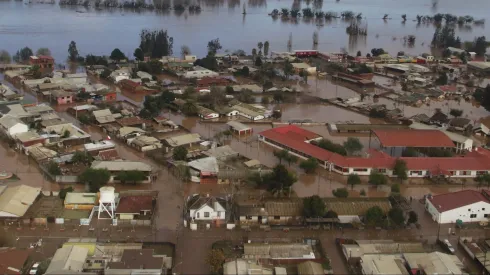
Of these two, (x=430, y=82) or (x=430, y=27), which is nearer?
(x=430, y=82)

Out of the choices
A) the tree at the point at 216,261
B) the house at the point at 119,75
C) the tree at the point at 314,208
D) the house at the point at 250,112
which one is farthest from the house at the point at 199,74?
the tree at the point at 216,261

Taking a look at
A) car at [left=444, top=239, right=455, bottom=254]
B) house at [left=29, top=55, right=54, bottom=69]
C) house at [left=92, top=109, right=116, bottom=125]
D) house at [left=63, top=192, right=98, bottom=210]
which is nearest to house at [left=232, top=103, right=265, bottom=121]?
house at [left=92, top=109, right=116, bottom=125]

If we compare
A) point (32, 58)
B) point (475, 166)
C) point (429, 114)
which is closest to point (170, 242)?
point (475, 166)

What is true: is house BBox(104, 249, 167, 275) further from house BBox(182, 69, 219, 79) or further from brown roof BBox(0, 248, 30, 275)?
house BBox(182, 69, 219, 79)

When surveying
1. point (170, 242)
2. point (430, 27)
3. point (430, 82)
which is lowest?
point (170, 242)

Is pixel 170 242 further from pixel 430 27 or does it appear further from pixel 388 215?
pixel 430 27

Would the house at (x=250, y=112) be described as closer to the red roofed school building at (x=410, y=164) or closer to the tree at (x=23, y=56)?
the red roofed school building at (x=410, y=164)
